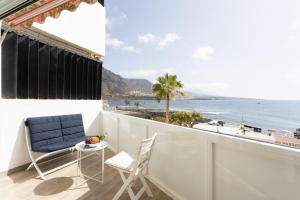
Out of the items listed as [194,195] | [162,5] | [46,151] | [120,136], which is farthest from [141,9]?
[194,195]

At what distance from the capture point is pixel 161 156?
2725 millimetres

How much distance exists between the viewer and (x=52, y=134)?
3.40 m

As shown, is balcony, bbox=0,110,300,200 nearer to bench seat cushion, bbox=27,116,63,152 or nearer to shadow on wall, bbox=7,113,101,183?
shadow on wall, bbox=7,113,101,183

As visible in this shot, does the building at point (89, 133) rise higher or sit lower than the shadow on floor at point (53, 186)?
higher

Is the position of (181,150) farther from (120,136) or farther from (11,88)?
(11,88)

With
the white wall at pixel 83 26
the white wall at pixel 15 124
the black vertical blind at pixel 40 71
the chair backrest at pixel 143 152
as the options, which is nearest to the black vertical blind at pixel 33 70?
the black vertical blind at pixel 40 71

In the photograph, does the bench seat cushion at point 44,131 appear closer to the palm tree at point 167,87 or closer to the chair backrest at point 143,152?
the chair backrest at point 143,152

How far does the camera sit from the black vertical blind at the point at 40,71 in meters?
3.05

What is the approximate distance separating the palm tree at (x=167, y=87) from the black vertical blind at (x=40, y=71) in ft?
38.9

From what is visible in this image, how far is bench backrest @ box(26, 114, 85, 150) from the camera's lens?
3.12m

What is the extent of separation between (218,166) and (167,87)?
14.8 m

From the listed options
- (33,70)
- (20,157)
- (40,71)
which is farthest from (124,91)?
(20,157)

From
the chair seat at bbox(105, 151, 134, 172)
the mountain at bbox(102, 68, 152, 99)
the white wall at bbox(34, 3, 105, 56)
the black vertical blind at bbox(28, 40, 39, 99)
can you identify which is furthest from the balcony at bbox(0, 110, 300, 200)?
the white wall at bbox(34, 3, 105, 56)

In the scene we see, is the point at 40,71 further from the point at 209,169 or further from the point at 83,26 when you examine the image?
the point at 209,169
